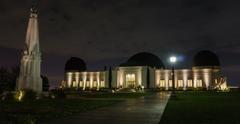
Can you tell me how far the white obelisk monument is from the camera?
3309cm

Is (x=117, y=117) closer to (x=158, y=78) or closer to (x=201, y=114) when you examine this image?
(x=201, y=114)

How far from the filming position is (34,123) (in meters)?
12.4

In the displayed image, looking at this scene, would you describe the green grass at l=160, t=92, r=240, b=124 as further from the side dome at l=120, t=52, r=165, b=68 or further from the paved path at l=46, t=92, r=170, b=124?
the side dome at l=120, t=52, r=165, b=68

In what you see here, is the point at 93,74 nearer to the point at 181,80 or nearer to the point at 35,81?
the point at 181,80

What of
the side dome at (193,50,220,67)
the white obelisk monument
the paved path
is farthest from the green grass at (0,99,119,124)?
the side dome at (193,50,220,67)

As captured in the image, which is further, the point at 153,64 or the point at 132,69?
the point at 153,64

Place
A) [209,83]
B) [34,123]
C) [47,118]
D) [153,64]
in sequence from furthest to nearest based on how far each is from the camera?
[153,64], [209,83], [47,118], [34,123]

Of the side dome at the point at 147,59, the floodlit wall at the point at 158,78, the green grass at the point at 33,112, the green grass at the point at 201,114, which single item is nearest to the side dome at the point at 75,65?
the floodlit wall at the point at 158,78

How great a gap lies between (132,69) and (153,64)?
43.0ft

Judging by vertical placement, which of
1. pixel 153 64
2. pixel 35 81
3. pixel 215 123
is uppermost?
pixel 153 64

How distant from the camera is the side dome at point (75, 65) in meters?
114

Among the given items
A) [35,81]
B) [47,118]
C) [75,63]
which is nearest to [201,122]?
[47,118]

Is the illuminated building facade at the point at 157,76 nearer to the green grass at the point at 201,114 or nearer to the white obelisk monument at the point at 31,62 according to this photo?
the white obelisk monument at the point at 31,62

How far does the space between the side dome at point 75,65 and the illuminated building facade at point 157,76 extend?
17.9ft
